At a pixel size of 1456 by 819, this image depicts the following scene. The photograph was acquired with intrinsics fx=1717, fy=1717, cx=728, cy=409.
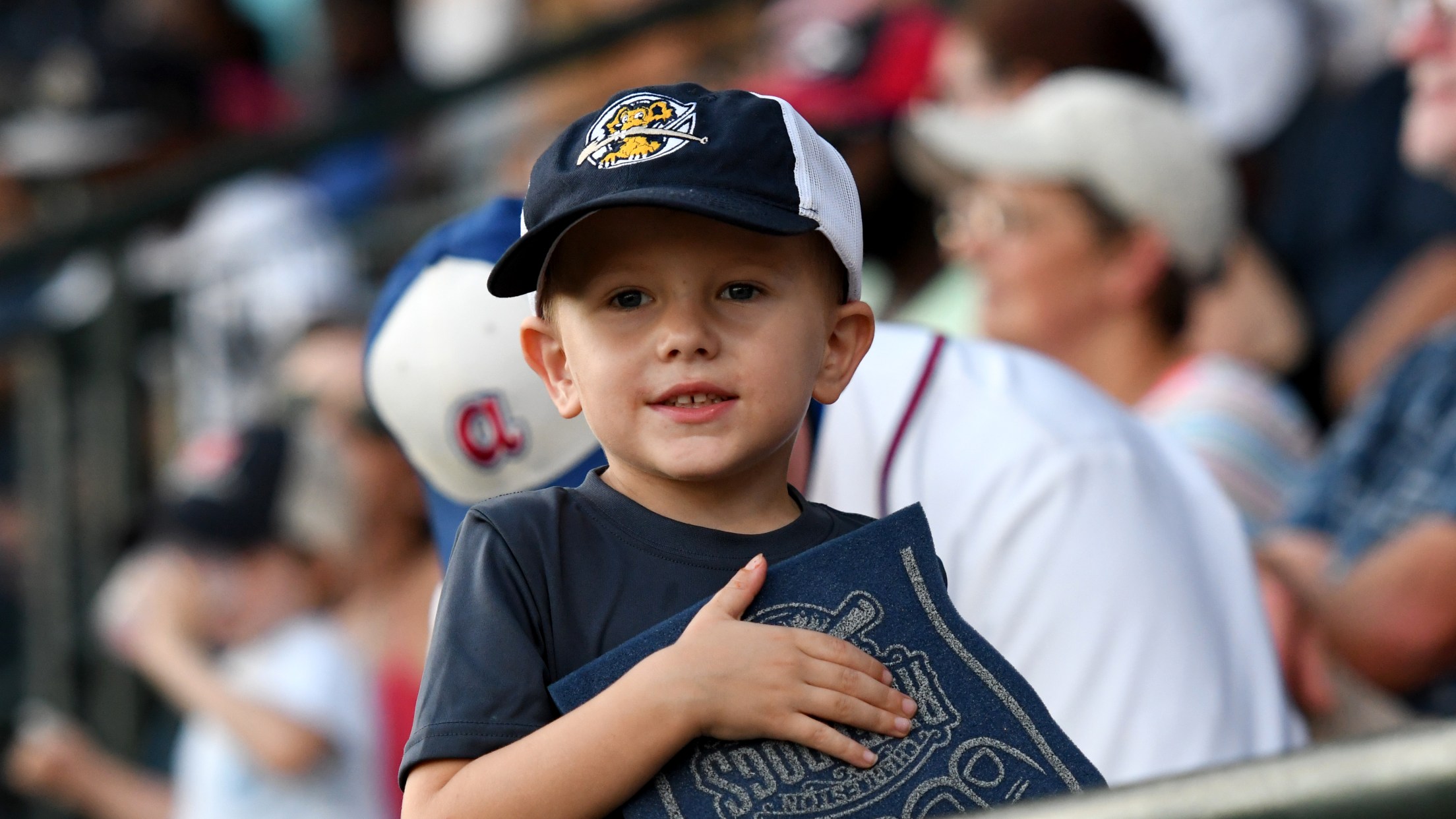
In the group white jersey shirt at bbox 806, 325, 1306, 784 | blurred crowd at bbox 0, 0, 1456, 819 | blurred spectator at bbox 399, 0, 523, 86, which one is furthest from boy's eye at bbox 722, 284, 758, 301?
blurred spectator at bbox 399, 0, 523, 86

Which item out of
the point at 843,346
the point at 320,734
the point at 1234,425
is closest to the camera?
the point at 843,346

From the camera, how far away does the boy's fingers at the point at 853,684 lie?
0.97 m

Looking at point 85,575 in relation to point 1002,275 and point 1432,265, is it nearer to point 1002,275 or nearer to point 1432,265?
point 1002,275

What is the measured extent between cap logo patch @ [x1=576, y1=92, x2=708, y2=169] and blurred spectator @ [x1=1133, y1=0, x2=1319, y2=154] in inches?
130

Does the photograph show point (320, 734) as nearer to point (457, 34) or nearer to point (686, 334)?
point (686, 334)

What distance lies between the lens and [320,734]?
3.61 metres

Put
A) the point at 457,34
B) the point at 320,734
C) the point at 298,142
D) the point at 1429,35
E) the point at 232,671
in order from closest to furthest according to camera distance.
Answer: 1. the point at 1429,35
2. the point at 320,734
3. the point at 232,671
4. the point at 298,142
5. the point at 457,34

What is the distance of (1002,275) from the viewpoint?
9.57ft

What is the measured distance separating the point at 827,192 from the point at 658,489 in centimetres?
21

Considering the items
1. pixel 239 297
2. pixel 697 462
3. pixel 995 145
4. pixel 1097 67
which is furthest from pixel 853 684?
pixel 239 297

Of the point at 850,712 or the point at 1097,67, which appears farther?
the point at 1097,67

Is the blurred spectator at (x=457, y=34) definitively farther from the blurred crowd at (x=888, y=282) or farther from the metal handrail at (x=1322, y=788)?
the metal handrail at (x=1322, y=788)

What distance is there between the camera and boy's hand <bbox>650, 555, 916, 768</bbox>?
0.97 m

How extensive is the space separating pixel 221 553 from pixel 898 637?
11.3ft
